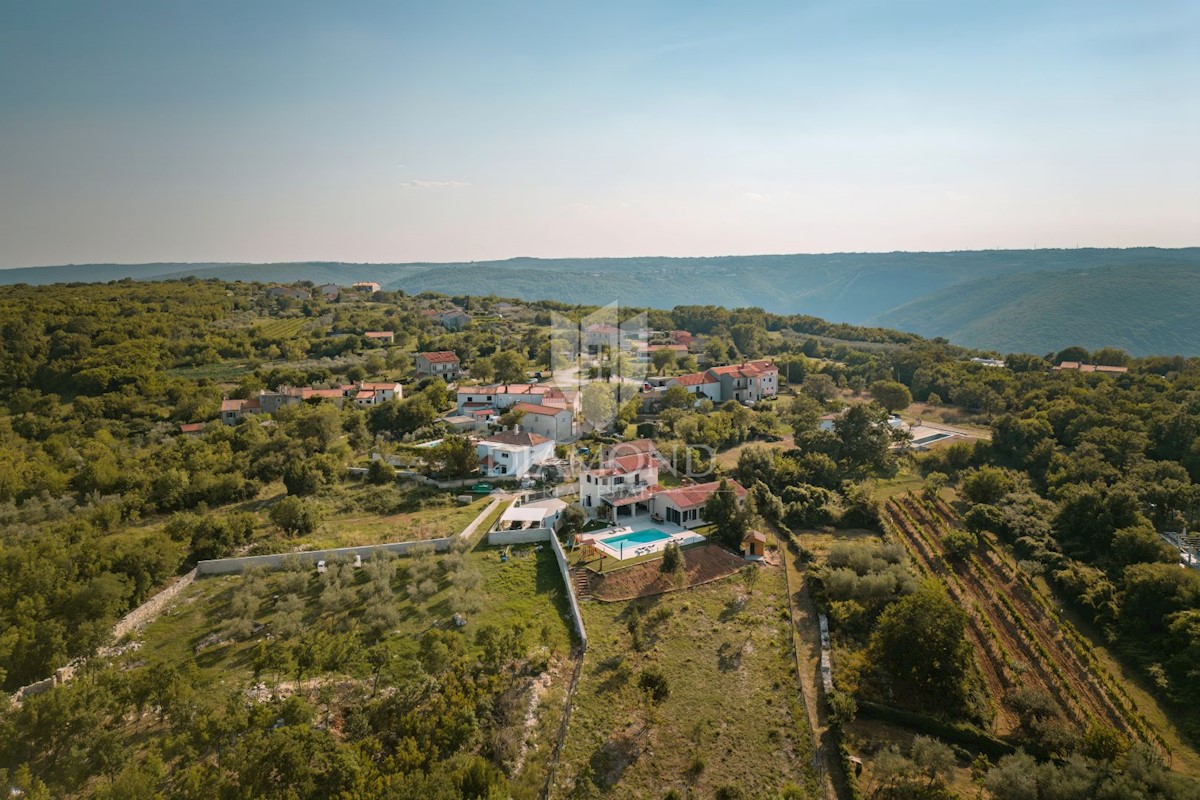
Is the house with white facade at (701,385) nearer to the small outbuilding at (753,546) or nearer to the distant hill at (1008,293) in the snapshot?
the small outbuilding at (753,546)

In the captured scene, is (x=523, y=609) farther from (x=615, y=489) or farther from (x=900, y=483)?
(x=900, y=483)

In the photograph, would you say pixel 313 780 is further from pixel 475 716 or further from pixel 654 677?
pixel 654 677

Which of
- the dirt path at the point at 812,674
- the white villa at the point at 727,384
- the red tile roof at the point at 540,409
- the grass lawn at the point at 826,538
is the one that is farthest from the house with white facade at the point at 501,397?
the dirt path at the point at 812,674

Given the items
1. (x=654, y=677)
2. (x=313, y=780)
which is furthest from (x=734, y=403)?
(x=313, y=780)

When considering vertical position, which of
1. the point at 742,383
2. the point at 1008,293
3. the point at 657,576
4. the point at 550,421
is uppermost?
the point at 1008,293

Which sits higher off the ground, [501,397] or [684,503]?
[501,397]

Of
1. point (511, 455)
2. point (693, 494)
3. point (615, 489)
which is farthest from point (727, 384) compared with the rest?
point (615, 489)

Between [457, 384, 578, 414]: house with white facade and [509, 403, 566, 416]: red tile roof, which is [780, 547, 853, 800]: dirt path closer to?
[509, 403, 566, 416]: red tile roof

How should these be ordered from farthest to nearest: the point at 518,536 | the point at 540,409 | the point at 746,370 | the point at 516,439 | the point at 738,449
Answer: the point at 746,370
the point at 540,409
the point at 738,449
the point at 516,439
the point at 518,536
